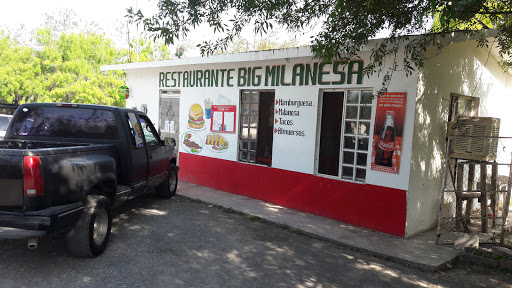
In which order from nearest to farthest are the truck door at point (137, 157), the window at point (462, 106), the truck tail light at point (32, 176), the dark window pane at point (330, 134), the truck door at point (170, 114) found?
the truck tail light at point (32, 176)
the truck door at point (137, 157)
the window at point (462, 106)
the dark window pane at point (330, 134)
the truck door at point (170, 114)

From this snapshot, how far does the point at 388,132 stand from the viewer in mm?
6281

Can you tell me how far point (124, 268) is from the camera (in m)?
4.48

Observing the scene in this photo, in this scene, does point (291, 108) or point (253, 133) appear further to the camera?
point (253, 133)

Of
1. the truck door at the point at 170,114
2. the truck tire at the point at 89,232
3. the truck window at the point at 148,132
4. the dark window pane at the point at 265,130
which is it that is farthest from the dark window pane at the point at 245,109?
the truck tire at the point at 89,232

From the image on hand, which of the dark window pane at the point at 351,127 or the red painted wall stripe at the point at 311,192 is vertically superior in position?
the dark window pane at the point at 351,127

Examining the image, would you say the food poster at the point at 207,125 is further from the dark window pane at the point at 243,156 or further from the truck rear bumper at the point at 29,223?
the truck rear bumper at the point at 29,223

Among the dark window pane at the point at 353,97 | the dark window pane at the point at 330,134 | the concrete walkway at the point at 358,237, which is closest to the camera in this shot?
the concrete walkway at the point at 358,237

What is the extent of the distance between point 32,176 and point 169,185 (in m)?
4.35

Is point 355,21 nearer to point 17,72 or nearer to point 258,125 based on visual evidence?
point 258,125

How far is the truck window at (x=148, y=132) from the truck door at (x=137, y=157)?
408mm

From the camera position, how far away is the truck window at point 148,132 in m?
6.89

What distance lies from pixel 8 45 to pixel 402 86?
22.9 metres

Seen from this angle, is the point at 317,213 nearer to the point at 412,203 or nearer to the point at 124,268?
the point at 412,203

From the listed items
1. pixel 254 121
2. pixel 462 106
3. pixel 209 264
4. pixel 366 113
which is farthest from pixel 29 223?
pixel 462 106
